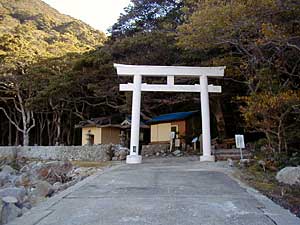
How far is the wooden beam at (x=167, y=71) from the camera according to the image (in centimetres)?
1532

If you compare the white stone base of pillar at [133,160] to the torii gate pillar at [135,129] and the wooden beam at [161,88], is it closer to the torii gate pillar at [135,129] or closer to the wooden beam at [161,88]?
the torii gate pillar at [135,129]

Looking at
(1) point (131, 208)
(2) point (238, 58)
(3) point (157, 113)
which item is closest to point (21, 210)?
(1) point (131, 208)

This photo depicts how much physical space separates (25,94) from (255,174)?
68.4 ft

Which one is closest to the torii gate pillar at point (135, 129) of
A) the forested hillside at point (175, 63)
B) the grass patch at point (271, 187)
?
the forested hillside at point (175, 63)

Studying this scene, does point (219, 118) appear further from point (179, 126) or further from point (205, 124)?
point (205, 124)

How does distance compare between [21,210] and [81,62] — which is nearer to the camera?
[21,210]

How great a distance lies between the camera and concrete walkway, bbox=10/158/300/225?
489 cm

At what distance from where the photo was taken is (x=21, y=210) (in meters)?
6.00

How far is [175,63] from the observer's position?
61.6ft

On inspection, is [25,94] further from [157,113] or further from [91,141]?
[157,113]

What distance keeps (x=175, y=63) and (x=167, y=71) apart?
3444mm

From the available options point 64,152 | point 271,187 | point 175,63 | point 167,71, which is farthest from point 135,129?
point 271,187

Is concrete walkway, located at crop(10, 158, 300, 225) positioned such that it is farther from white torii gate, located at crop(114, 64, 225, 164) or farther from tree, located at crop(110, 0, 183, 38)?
tree, located at crop(110, 0, 183, 38)

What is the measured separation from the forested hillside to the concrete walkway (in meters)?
4.23
